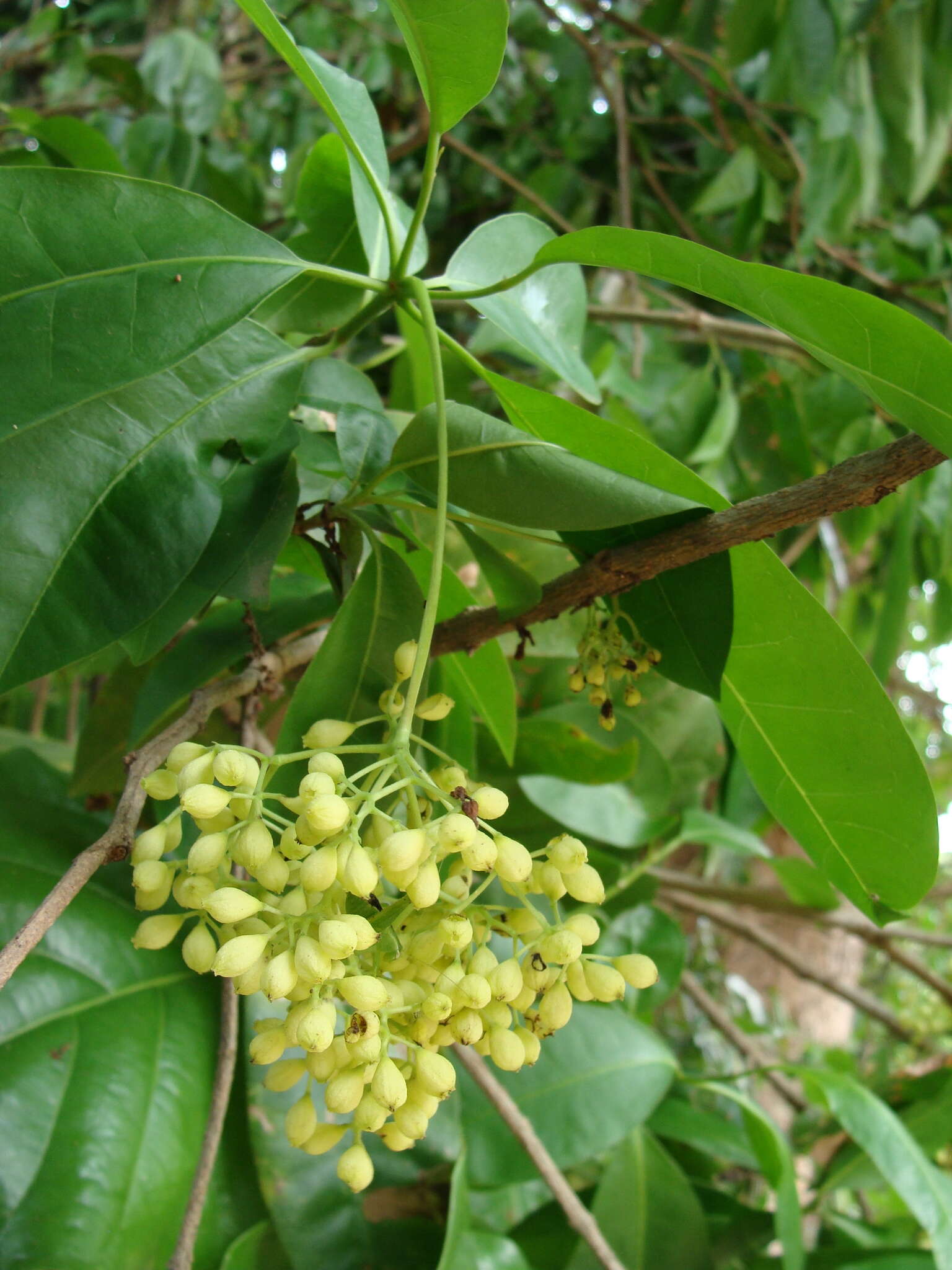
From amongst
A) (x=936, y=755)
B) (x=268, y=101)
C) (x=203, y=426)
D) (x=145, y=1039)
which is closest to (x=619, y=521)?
(x=203, y=426)

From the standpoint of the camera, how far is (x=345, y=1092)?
529 mm

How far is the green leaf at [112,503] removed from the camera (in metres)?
0.61

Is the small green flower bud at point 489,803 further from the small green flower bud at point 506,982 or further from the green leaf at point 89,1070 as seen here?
the green leaf at point 89,1070

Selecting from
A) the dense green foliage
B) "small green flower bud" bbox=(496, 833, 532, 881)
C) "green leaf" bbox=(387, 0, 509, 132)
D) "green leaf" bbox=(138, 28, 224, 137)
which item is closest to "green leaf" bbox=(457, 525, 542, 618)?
the dense green foliage

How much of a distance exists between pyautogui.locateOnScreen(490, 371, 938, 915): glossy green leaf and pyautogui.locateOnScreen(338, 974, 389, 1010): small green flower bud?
1.16 feet

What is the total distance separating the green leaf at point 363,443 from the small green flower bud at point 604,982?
1.25 ft

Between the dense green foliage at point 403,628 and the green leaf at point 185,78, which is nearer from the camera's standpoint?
the dense green foliage at point 403,628

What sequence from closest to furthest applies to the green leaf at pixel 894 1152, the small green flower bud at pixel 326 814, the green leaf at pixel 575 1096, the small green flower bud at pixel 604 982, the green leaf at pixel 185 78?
the small green flower bud at pixel 326 814 → the small green flower bud at pixel 604 982 → the green leaf at pixel 575 1096 → the green leaf at pixel 894 1152 → the green leaf at pixel 185 78

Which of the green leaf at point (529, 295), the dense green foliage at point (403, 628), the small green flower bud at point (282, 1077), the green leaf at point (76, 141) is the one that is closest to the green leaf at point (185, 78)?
the dense green foliage at point (403, 628)

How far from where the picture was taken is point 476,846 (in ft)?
1.68

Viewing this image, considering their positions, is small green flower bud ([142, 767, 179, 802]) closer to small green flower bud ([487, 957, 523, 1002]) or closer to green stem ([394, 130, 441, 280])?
small green flower bud ([487, 957, 523, 1002])

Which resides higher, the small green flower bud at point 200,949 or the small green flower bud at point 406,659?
the small green flower bud at point 406,659

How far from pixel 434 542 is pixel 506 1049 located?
32 centimetres

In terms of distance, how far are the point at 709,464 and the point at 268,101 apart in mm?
2318
